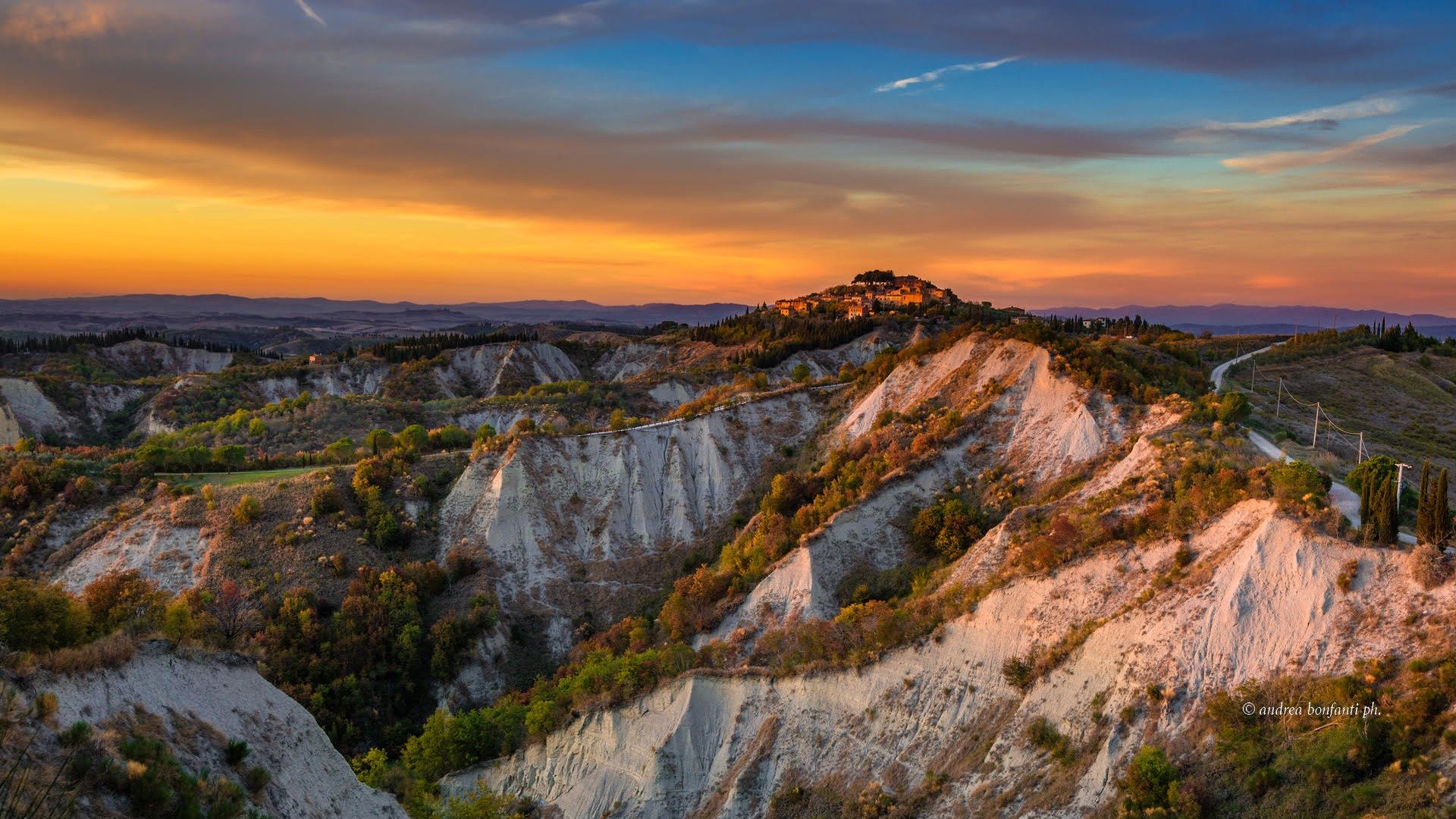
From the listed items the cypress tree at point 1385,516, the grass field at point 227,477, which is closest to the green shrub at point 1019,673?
the cypress tree at point 1385,516

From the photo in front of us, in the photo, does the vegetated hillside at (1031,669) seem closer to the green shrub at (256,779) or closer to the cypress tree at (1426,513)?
the cypress tree at (1426,513)

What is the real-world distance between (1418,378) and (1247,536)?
143 ft

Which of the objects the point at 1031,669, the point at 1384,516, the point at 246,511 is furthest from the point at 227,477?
the point at 1384,516

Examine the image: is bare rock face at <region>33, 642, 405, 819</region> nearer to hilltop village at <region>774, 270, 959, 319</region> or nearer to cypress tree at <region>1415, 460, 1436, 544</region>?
cypress tree at <region>1415, 460, 1436, 544</region>

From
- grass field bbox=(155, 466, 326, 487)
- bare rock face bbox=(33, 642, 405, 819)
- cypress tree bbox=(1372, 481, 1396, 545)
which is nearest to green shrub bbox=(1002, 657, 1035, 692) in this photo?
cypress tree bbox=(1372, 481, 1396, 545)

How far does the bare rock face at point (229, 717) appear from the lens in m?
15.5

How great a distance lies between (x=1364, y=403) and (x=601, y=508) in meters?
43.4

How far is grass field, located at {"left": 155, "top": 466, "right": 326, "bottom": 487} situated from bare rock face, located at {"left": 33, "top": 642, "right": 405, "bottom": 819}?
2972 cm

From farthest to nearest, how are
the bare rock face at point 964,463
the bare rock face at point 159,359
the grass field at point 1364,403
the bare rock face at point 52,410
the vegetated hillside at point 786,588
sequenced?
1. the bare rock face at point 159,359
2. the bare rock face at point 52,410
3. the grass field at point 1364,403
4. the bare rock face at point 964,463
5. the vegetated hillside at point 786,588

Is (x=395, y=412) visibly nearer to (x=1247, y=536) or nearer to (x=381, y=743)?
(x=381, y=743)

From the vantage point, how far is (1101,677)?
918 inches

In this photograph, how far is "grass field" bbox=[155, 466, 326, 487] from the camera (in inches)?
1806

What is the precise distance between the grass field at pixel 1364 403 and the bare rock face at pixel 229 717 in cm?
2999

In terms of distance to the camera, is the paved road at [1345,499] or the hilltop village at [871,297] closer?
the paved road at [1345,499]
